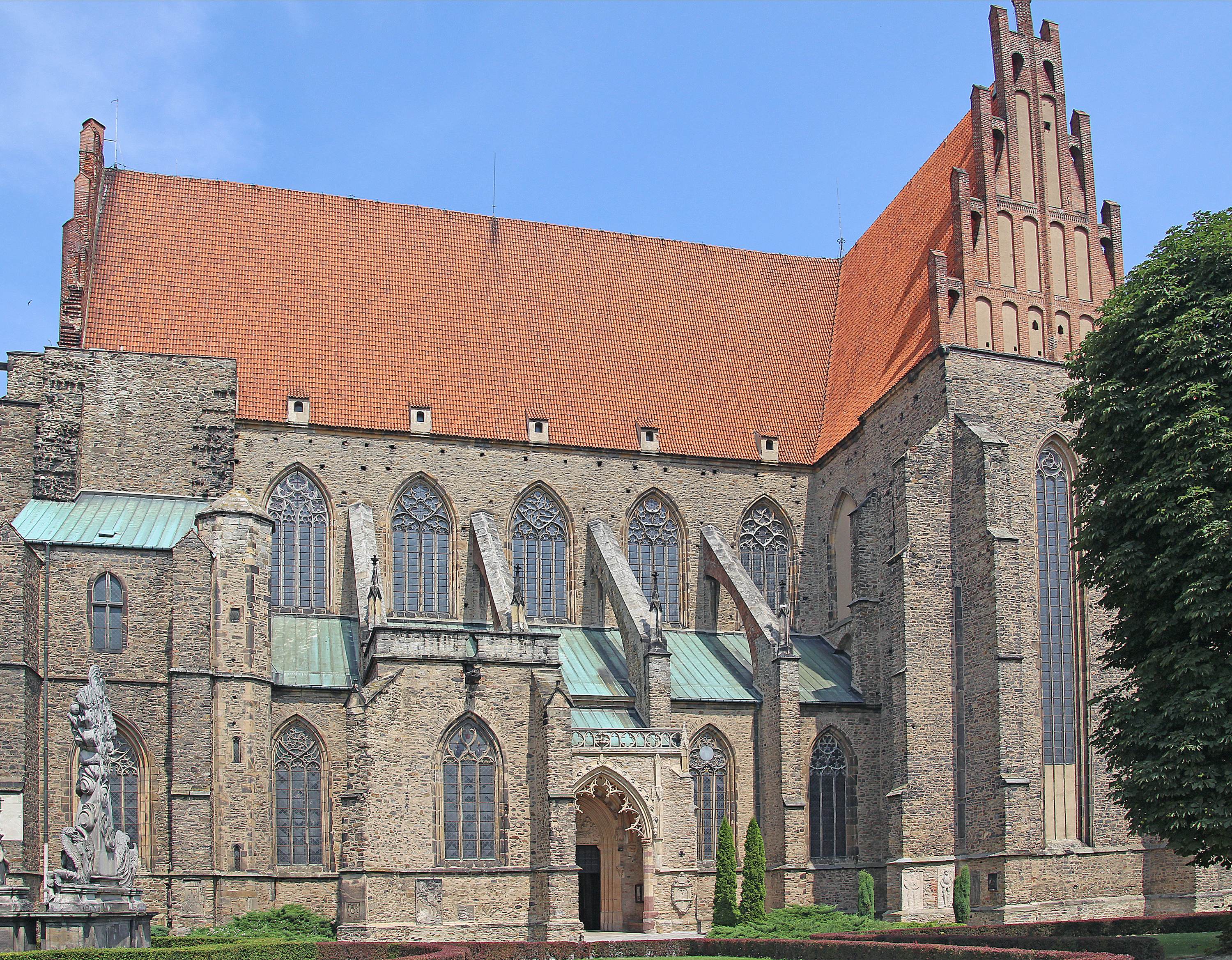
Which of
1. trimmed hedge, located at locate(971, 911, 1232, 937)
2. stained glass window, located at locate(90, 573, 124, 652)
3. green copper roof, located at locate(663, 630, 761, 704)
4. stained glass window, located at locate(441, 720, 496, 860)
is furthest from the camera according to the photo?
green copper roof, located at locate(663, 630, 761, 704)

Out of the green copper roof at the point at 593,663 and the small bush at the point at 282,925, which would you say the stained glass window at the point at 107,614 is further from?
the green copper roof at the point at 593,663

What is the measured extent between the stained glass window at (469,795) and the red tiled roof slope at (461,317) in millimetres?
10529

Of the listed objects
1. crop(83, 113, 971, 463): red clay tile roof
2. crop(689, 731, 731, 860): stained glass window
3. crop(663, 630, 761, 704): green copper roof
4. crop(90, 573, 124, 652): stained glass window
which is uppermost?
crop(83, 113, 971, 463): red clay tile roof

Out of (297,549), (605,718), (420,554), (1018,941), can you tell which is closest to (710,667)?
(605,718)

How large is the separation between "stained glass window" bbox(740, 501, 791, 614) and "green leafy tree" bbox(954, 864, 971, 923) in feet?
34.4

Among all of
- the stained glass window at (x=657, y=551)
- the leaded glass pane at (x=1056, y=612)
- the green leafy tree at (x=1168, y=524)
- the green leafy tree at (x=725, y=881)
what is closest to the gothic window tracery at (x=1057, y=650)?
the leaded glass pane at (x=1056, y=612)

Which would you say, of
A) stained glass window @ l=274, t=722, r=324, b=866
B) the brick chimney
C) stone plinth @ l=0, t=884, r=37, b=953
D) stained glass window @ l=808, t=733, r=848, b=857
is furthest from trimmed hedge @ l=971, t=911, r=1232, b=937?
the brick chimney

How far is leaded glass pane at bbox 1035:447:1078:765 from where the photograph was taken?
35.1 meters

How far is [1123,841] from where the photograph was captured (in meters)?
34.4

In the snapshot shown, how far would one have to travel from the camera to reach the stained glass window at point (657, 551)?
41000mm

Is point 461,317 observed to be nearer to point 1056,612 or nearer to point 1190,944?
point 1056,612

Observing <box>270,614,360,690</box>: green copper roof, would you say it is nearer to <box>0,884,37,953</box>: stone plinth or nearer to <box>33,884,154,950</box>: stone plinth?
<box>33,884,154,950</box>: stone plinth

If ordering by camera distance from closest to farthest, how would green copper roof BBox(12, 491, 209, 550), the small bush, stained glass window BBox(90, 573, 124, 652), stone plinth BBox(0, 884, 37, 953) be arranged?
1. stone plinth BBox(0, 884, 37, 953)
2. the small bush
3. stained glass window BBox(90, 573, 124, 652)
4. green copper roof BBox(12, 491, 209, 550)

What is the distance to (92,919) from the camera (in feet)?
81.0
